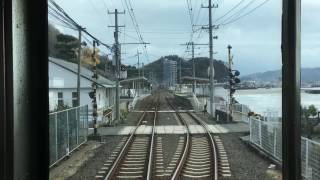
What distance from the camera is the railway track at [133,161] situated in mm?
12227

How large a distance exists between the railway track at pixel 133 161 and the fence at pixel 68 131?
122 cm

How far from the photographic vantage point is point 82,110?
1750cm

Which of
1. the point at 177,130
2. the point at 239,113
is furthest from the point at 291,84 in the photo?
the point at 239,113

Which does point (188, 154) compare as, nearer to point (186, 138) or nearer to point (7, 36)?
point (186, 138)

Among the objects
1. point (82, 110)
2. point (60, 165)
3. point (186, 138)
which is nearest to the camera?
point (60, 165)

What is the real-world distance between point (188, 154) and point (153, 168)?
305 centimetres

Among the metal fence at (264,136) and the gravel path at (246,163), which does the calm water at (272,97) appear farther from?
the metal fence at (264,136)

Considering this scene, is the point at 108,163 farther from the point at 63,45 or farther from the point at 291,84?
the point at 291,84

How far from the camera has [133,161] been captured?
14836mm

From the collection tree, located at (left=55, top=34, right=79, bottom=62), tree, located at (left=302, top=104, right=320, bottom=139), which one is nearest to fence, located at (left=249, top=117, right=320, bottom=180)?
tree, located at (left=302, top=104, right=320, bottom=139)

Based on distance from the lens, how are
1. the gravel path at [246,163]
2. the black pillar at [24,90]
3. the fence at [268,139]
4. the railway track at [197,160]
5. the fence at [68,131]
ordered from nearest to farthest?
the black pillar at [24,90], the fence at [268,139], the gravel path at [246,163], the fence at [68,131], the railway track at [197,160]

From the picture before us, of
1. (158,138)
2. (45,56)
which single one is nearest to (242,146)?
(158,138)

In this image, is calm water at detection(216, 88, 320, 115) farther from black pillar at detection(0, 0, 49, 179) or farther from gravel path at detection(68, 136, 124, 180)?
gravel path at detection(68, 136, 124, 180)

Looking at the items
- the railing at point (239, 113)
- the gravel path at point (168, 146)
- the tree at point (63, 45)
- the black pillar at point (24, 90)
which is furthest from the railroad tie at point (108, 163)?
the black pillar at point (24, 90)
